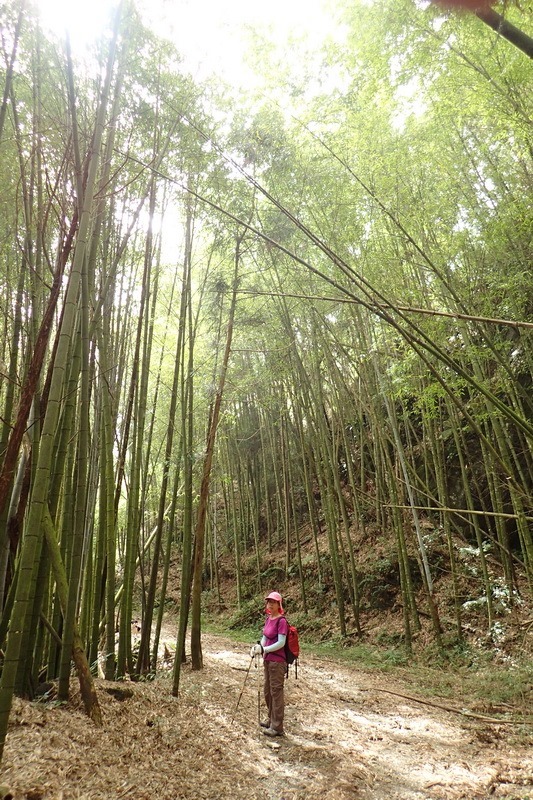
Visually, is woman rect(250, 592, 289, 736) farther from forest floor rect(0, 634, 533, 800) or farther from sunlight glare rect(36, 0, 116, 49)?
sunlight glare rect(36, 0, 116, 49)

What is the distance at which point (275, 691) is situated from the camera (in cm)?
325

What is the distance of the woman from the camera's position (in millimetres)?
3229

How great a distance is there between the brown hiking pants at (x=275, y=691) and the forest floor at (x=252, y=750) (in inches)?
4.7

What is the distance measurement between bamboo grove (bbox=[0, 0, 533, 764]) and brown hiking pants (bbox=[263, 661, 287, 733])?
0.77 meters

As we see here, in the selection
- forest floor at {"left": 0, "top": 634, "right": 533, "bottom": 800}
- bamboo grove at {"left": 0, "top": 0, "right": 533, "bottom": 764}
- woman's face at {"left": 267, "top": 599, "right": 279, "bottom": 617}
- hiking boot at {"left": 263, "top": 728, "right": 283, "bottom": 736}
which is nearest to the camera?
forest floor at {"left": 0, "top": 634, "right": 533, "bottom": 800}

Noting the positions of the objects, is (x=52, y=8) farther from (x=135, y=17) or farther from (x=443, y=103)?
(x=443, y=103)

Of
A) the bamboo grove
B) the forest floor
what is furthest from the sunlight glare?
the forest floor

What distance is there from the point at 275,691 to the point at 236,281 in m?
3.67

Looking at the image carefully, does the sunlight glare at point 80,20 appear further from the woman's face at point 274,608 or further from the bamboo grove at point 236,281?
the woman's face at point 274,608

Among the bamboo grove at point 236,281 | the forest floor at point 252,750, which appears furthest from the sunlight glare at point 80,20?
the forest floor at point 252,750

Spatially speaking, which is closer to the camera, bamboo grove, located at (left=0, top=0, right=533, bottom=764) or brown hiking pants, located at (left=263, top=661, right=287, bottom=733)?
bamboo grove, located at (left=0, top=0, right=533, bottom=764)

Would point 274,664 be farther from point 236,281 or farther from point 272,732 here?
point 236,281

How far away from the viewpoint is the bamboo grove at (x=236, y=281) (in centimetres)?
243

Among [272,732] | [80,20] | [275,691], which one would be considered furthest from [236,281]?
[272,732]
